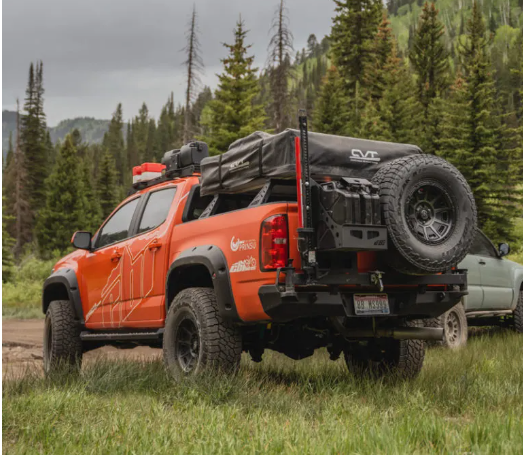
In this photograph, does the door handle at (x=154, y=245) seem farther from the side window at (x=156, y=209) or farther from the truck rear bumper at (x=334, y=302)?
the truck rear bumper at (x=334, y=302)

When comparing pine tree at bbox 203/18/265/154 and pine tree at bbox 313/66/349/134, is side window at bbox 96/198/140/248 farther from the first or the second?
pine tree at bbox 313/66/349/134

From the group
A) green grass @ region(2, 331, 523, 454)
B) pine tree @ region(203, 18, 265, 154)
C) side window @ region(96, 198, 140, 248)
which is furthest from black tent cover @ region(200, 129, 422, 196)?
pine tree @ region(203, 18, 265, 154)

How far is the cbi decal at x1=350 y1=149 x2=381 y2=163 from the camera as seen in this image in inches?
205

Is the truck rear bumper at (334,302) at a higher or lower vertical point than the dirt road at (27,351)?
higher

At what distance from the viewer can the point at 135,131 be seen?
426 ft

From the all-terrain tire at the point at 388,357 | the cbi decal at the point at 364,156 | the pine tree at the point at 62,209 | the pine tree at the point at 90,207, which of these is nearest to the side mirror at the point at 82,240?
the all-terrain tire at the point at 388,357

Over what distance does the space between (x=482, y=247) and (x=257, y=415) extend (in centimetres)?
724

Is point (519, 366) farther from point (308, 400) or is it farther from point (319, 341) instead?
point (308, 400)

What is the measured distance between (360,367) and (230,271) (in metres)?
2.10

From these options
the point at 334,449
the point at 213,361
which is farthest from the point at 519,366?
the point at 334,449

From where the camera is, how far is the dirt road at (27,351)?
869 cm

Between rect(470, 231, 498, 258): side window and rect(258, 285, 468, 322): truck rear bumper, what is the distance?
4.81 m

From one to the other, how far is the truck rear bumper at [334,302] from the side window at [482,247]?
4.81 m

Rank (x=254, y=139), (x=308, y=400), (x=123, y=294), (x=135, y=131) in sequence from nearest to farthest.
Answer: (x=308, y=400) < (x=254, y=139) < (x=123, y=294) < (x=135, y=131)
